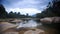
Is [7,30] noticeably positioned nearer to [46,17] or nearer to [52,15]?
[46,17]

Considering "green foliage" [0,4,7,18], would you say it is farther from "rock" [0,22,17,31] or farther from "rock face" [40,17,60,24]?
"rock face" [40,17,60,24]

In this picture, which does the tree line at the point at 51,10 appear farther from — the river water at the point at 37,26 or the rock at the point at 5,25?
the rock at the point at 5,25

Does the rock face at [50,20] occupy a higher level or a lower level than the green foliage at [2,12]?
lower

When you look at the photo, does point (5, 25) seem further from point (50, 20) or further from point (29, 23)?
point (50, 20)

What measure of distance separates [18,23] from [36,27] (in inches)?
16.5

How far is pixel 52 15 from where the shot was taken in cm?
182

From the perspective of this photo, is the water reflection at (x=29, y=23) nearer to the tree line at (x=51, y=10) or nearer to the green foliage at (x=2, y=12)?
the tree line at (x=51, y=10)

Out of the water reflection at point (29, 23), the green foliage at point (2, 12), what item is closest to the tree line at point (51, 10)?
the water reflection at point (29, 23)

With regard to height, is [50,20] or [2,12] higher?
[2,12]

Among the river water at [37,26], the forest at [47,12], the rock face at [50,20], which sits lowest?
the river water at [37,26]

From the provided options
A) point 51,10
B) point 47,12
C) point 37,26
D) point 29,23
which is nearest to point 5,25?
point 29,23

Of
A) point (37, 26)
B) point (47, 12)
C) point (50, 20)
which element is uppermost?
point (47, 12)

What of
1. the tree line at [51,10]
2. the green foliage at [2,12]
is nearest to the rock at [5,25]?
the green foliage at [2,12]

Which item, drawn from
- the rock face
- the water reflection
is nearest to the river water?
the water reflection
